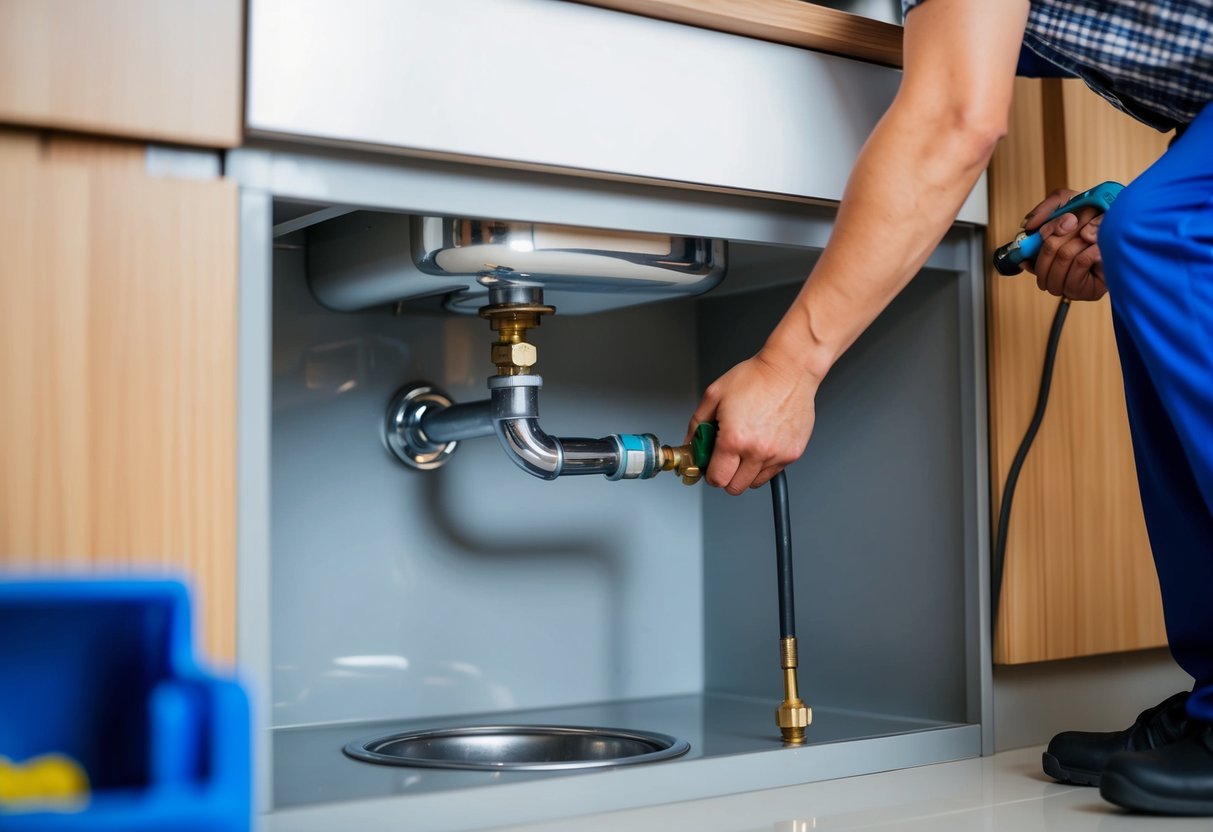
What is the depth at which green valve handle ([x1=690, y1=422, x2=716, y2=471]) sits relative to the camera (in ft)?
2.96

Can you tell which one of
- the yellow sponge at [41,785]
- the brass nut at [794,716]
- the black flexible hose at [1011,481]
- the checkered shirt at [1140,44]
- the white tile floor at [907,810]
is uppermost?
the checkered shirt at [1140,44]

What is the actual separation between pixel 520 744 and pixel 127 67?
66cm

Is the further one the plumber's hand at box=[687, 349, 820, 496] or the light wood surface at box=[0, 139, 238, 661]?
the plumber's hand at box=[687, 349, 820, 496]

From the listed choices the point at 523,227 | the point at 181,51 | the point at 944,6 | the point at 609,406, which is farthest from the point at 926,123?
the point at 609,406

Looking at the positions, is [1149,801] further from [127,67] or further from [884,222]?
[127,67]

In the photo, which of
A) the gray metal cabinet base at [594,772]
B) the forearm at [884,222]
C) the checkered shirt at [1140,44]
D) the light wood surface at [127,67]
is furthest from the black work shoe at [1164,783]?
the light wood surface at [127,67]

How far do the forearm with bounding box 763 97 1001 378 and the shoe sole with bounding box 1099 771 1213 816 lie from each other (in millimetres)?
329

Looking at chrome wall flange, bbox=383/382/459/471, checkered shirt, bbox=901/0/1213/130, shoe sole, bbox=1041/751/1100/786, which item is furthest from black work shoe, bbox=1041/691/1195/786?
chrome wall flange, bbox=383/382/459/471

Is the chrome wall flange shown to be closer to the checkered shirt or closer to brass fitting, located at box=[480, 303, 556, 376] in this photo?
brass fitting, located at box=[480, 303, 556, 376]

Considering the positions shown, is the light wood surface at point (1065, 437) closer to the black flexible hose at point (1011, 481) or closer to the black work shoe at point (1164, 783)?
the black flexible hose at point (1011, 481)

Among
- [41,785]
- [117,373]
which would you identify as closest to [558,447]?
[117,373]

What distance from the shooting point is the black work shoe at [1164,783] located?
0.78 m

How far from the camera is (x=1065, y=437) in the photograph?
1.08 meters

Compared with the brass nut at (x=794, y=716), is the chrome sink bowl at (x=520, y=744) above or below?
below
